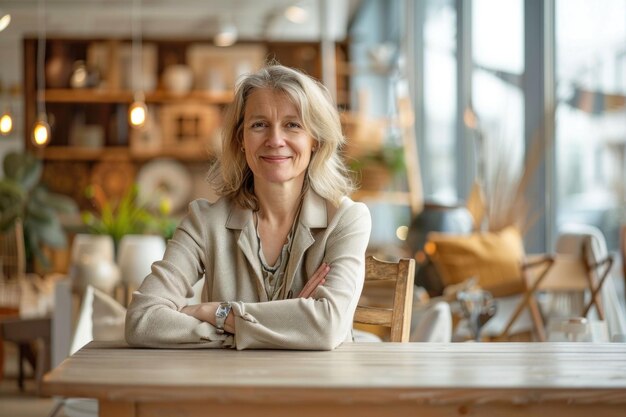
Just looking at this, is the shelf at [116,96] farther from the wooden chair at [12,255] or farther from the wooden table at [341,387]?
the wooden table at [341,387]

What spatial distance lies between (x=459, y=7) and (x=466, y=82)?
0.71 metres

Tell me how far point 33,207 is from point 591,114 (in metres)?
5.28

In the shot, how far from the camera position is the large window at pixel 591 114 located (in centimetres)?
630

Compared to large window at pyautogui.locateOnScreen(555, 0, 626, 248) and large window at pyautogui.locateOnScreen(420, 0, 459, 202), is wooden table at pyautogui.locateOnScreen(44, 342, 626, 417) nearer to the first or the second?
large window at pyautogui.locateOnScreen(555, 0, 626, 248)

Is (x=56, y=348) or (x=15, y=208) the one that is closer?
(x=56, y=348)

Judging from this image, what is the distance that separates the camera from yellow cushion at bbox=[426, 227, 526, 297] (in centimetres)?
660

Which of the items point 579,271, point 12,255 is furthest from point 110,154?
point 579,271

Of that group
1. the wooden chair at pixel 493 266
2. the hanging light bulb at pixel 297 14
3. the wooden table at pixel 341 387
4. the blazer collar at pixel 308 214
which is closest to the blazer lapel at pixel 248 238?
the blazer collar at pixel 308 214

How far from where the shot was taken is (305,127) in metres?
2.99

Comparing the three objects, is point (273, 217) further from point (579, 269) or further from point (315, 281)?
point (579, 269)

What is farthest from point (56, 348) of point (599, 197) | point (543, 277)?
point (599, 197)

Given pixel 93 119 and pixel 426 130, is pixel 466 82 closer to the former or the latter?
pixel 426 130

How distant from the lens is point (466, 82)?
9.76 m

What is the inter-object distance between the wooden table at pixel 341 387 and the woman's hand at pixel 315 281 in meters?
0.48
